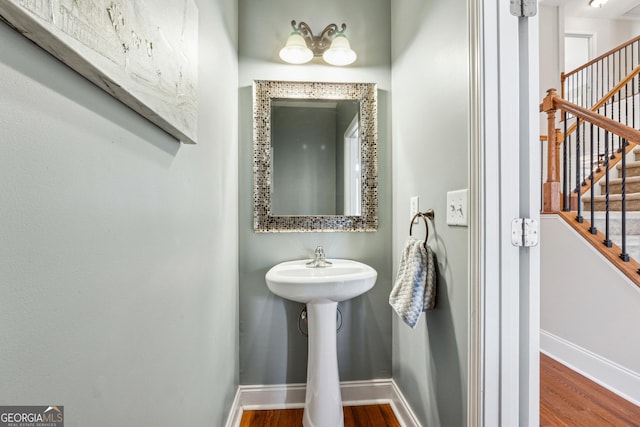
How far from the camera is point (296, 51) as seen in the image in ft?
5.34

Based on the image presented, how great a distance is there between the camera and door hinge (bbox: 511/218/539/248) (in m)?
0.92

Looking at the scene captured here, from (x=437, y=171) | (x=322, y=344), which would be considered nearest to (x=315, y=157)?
(x=437, y=171)

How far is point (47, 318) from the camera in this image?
0.41m

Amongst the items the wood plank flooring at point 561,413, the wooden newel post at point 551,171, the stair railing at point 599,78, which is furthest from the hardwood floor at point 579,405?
the stair railing at point 599,78

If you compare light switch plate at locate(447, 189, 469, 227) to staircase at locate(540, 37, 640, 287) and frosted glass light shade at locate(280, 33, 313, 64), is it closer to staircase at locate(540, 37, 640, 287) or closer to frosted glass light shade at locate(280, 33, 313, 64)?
frosted glass light shade at locate(280, 33, 313, 64)

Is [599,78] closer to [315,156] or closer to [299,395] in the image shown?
[315,156]

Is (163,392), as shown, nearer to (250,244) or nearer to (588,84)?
(250,244)

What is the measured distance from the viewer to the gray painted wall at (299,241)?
5.57 feet

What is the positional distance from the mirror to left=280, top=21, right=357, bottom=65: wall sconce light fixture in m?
0.13

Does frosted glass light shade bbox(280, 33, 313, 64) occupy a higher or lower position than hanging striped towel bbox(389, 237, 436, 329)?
higher

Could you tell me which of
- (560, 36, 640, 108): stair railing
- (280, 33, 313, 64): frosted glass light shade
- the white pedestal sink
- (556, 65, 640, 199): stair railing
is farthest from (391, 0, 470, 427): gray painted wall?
(560, 36, 640, 108): stair railing

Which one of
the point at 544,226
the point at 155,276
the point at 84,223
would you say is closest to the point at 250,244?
the point at 155,276

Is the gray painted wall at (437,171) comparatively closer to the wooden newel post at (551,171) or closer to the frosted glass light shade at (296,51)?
the frosted glass light shade at (296,51)

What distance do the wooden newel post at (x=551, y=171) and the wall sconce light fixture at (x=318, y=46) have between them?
195 centimetres
